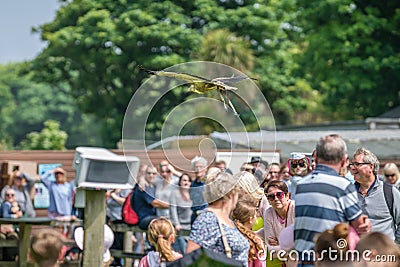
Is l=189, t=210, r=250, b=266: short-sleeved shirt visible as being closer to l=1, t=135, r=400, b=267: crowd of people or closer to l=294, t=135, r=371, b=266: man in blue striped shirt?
l=1, t=135, r=400, b=267: crowd of people

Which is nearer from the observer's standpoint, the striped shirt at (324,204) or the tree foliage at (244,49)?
the striped shirt at (324,204)

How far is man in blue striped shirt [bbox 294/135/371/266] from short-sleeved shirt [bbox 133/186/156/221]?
6.41 metres

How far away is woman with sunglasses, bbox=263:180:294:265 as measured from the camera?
766cm

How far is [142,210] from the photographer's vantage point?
1266cm

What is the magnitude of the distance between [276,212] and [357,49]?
86.9 feet

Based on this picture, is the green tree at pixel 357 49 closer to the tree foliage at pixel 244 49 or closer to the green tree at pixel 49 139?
the tree foliage at pixel 244 49

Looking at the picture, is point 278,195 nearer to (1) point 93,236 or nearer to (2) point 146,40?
(1) point 93,236

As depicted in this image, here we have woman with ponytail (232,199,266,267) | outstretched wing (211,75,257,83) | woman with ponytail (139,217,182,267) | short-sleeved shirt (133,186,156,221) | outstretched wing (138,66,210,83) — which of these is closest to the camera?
outstretched wing (138,66,210,83)

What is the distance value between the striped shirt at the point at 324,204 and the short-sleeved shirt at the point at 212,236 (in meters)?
0.54

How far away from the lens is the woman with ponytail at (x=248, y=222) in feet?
23.7

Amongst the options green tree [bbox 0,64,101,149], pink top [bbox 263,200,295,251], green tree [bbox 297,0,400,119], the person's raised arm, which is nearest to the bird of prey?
pink top [bbox 263,200,295,251]

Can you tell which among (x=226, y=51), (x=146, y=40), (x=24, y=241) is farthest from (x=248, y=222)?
(x=146, y=40)

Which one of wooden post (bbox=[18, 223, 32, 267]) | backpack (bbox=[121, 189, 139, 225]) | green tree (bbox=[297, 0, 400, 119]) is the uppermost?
green tree (bbox=[297, 0, 400, 119])

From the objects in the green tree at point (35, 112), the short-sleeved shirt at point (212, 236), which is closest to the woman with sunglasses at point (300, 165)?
the short-sleeved shirt at point (212, 236)
